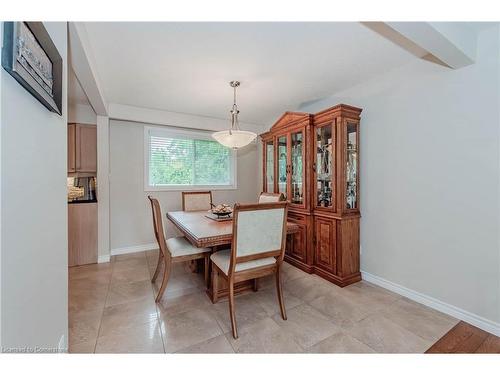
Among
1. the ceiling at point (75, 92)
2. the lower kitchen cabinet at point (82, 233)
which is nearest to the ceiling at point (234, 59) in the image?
the ceiling at point (75, 92)

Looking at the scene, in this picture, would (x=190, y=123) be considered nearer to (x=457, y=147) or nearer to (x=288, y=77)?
(x=288, y=77)

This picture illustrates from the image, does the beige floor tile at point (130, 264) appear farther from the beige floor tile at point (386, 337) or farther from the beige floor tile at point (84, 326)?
the beige floor tile at point (386, 337)

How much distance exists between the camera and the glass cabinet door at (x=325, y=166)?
2633 mm

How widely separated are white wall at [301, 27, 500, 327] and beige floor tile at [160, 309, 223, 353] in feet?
6.29

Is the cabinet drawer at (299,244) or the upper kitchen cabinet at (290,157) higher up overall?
the upper kitchen cabinet at (290,157)

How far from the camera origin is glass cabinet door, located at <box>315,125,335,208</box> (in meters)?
2.63

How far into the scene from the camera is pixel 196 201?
11.3 feet

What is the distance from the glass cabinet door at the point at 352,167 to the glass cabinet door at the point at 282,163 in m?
0.88

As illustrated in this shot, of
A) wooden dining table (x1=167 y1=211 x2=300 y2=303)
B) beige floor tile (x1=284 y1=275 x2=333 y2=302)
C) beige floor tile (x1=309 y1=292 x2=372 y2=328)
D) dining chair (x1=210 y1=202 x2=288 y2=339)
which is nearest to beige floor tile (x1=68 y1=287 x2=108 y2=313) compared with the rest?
wooden dining table (x1=167 y1=211 x2=300 y2=303)

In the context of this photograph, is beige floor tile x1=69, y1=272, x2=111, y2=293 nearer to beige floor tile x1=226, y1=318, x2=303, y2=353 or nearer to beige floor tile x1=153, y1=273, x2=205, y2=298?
beige floor tile x1=153, y1=273, x2=205, y2=298

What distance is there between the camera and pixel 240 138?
2559mm
